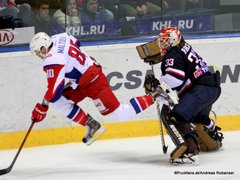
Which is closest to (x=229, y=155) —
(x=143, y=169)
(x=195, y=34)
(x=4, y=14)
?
(x=143, y=169)

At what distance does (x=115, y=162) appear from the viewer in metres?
4.95

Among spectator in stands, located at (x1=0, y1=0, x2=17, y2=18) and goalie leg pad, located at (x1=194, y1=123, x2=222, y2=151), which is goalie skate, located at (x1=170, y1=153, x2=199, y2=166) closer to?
goalie leg pad, located at (x1=194, y1=123, x2=222, y2=151)

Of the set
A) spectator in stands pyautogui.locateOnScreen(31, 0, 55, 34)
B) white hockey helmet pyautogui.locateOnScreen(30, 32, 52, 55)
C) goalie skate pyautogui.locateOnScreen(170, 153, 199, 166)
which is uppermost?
white hockey helmet pyautogui.locateOnScreen(30, 32, 52, 55)

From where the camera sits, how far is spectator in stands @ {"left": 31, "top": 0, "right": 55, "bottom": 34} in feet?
19.7

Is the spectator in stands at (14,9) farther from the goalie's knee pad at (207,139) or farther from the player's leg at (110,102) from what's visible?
the goalie's knee pad at (207,139)

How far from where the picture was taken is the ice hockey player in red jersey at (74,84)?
14.9ft

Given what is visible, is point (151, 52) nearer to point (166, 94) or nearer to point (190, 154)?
point (166, 94)

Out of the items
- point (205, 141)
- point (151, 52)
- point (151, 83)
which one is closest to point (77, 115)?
point (151, 83)

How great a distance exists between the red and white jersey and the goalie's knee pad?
38.5 inches

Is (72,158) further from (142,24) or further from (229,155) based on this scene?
(142,24)

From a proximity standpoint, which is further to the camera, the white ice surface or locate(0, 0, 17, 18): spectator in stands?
locate(0, 0, 17, 18): spectator in stands

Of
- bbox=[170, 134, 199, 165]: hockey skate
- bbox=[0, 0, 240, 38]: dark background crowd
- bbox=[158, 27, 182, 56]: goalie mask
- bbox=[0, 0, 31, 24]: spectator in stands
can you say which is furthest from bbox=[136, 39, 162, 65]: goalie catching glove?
bbox=[0, 0, 31, 24]: spectator in stands

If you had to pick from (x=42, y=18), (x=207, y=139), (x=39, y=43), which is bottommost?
(x=207, y=139)

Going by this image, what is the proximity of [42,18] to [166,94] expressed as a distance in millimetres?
1784
